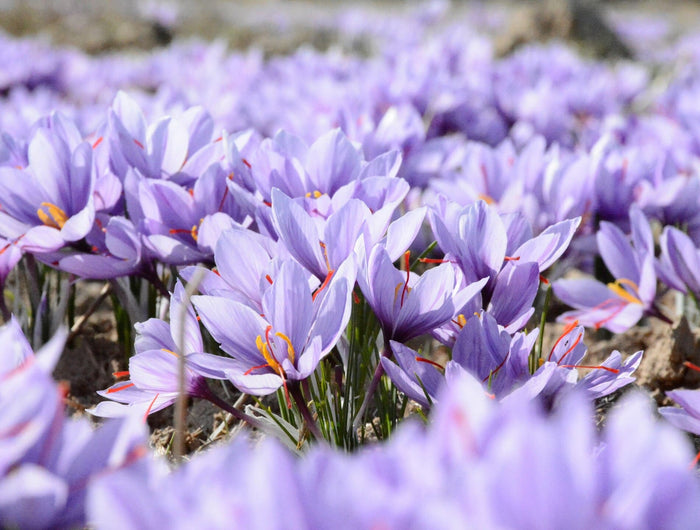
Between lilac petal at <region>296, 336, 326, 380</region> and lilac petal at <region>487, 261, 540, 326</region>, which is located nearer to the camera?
lilac petal at <region>296, 336, 326, 380</region>

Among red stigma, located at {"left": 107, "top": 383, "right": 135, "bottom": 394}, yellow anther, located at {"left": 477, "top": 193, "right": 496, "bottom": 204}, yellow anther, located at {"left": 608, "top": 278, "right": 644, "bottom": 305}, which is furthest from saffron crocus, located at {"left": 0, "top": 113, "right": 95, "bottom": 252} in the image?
yellow anther, located at {"left": 608, "top": 278, "right": 644, "bottom": 305}

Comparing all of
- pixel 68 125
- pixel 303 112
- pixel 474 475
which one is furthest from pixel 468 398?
pixel 303 112

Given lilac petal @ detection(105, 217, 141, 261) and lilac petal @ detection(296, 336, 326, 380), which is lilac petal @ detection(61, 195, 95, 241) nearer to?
lilac petal @ detection(105, 217, 141, 261)

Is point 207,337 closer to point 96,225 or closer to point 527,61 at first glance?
point 96,225

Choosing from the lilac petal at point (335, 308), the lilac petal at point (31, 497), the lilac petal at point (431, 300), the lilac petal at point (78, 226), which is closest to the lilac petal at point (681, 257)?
the lilac petal at point (431, 300)

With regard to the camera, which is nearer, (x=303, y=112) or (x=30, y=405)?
(x=30, y=405)

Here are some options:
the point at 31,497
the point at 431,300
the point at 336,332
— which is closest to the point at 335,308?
the point at 336,332
